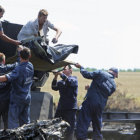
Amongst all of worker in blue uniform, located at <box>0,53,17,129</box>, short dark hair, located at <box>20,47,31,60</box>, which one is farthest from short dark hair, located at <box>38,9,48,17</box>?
short dark hair, located at <box>20,47,31,60</box>

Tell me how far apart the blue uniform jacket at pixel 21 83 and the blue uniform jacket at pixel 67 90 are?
2.44m

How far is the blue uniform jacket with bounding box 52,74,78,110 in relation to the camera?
36.9 ft

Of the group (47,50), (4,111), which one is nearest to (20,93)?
(4,111)

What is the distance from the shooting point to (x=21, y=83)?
28.4 ft

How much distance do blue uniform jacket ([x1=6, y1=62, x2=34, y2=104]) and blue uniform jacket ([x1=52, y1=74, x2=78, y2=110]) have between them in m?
2.44

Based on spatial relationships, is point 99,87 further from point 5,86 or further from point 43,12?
point 5,86

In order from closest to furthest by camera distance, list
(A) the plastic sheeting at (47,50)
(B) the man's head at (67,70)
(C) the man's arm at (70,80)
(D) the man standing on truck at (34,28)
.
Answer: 1. (A) the plastic sheeting at (47,50)
2. (D) the man standing on truck at (34,28)
3. (B) the man's head at (67,70)
4. (C) the man's arm at (70,80)

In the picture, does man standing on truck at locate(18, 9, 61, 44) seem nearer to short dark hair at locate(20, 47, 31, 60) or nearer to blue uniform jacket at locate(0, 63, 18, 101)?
blue uniform jacket at locate(0, 63, 18, 101)

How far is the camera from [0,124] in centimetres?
946

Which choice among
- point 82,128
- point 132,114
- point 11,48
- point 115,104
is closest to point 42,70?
point 11,48

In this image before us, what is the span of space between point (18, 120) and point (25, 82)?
67 cm

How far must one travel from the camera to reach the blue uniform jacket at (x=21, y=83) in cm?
854

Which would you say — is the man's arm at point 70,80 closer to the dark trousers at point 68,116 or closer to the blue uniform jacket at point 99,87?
the blue uniform jacket at point 99,87

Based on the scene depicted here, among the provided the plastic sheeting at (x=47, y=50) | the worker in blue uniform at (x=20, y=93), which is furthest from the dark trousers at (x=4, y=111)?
the plastic sheeting at (x=47, y=50)
